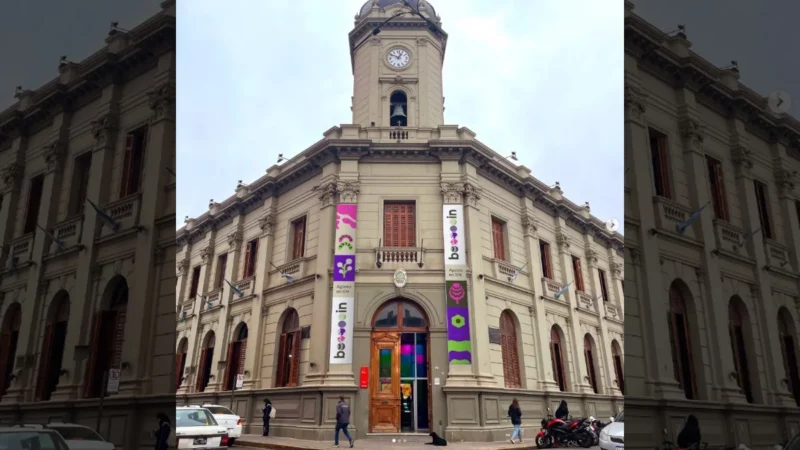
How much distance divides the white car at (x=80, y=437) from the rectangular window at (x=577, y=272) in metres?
7.65

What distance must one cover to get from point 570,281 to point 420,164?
11.4ft

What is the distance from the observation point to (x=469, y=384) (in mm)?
8320

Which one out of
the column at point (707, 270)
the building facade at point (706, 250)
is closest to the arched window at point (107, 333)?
the building facade at point (706, 250)

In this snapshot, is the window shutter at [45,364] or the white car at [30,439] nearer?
the white car at [30,439]

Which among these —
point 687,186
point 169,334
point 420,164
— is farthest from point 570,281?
point 169,334

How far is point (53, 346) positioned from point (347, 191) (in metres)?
5.38

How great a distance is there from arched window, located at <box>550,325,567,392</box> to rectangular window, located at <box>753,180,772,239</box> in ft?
16.1

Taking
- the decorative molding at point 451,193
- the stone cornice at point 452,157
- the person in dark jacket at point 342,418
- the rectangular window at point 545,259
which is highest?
the stone cornice at point 452,157

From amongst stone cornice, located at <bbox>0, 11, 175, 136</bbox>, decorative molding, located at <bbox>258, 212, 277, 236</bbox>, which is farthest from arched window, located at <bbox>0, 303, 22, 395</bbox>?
decorative molding, located at <bbox>258, 212, 277, 236</bbox>

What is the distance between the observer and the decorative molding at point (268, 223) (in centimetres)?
736

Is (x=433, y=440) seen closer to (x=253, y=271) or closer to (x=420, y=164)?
(x=253, y=271)

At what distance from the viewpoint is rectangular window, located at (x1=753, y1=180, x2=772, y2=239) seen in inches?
146

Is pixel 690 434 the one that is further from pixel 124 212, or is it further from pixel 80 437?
pixel 124 212

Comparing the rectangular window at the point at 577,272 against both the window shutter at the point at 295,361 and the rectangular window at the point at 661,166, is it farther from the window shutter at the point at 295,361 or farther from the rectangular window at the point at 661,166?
the rectangular window at the point at 661,166
